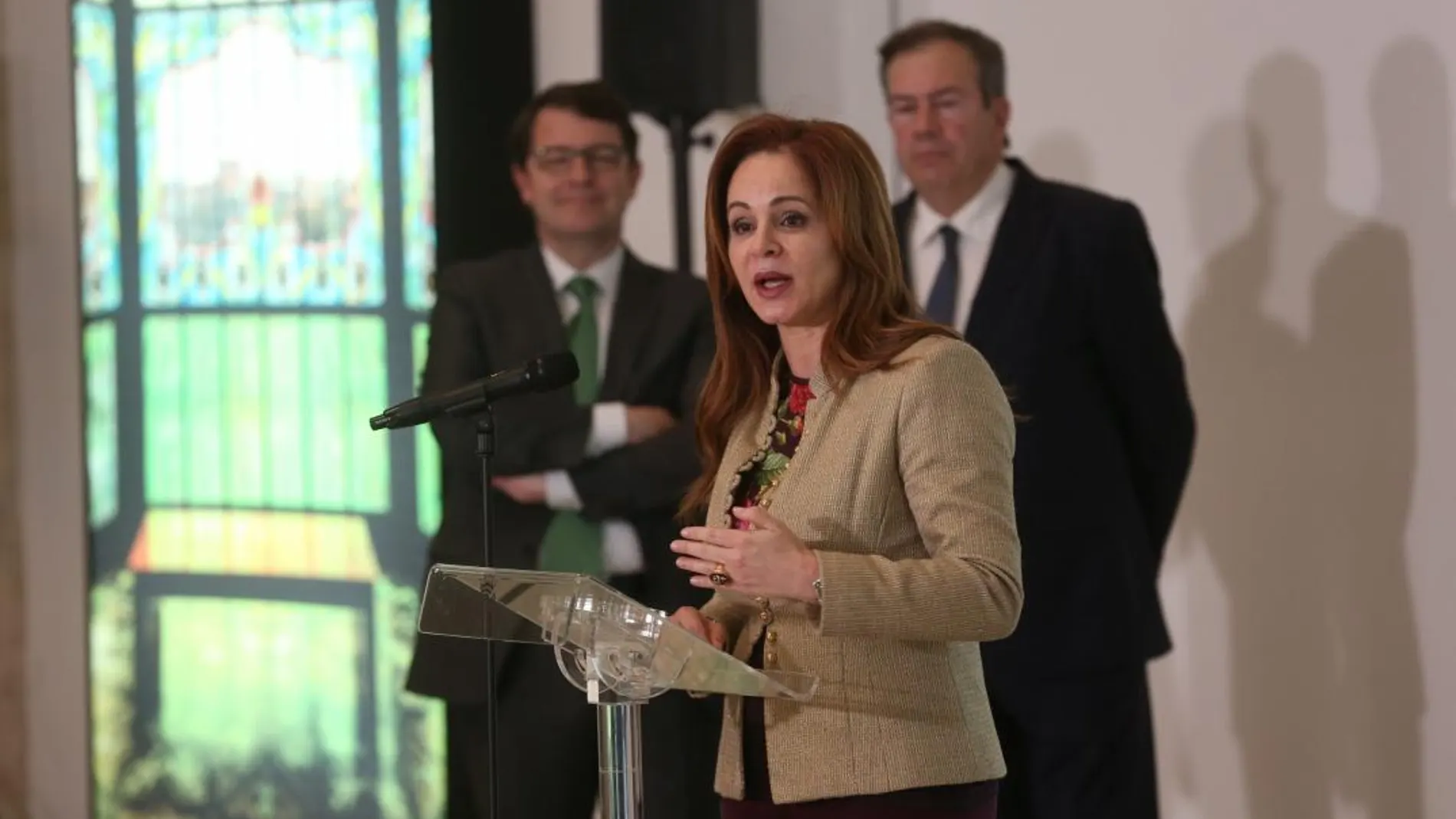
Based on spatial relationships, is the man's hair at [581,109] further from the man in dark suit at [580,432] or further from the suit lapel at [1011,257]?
the suit lapel at [1011,257]

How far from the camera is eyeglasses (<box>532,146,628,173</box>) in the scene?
3.81m

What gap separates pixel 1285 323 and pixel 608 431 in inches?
57.6

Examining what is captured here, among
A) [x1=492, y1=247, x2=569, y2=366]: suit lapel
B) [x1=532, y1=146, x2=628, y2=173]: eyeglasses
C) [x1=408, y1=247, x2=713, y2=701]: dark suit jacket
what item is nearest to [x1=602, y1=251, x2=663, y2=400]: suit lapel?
[x1=408, y1=247, x2=713, y2=701]: dark suit jacket

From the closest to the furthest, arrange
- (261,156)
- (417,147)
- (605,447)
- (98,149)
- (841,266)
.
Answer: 1. (841,266)
2. (605,447)
3. (417,147)
4. (261,156)
5. (98,149)

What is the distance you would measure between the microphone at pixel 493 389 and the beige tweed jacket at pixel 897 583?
37 centimetres

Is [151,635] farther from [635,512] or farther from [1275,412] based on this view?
[1275,412]

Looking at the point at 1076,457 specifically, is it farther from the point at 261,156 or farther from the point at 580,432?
the point at 261,156

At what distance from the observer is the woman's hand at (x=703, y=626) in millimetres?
1985

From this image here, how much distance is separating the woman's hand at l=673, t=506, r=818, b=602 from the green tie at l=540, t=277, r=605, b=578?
188 cm

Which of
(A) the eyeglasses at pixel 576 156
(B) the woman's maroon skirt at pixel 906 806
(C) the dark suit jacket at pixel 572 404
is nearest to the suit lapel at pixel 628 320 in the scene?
(C) the dark suit jacket at pixel 572 404

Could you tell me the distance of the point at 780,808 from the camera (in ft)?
6.40

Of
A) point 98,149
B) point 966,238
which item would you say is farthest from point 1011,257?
point 98,149

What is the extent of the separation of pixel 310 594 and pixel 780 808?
101 inches

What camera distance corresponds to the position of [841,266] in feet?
6.65
